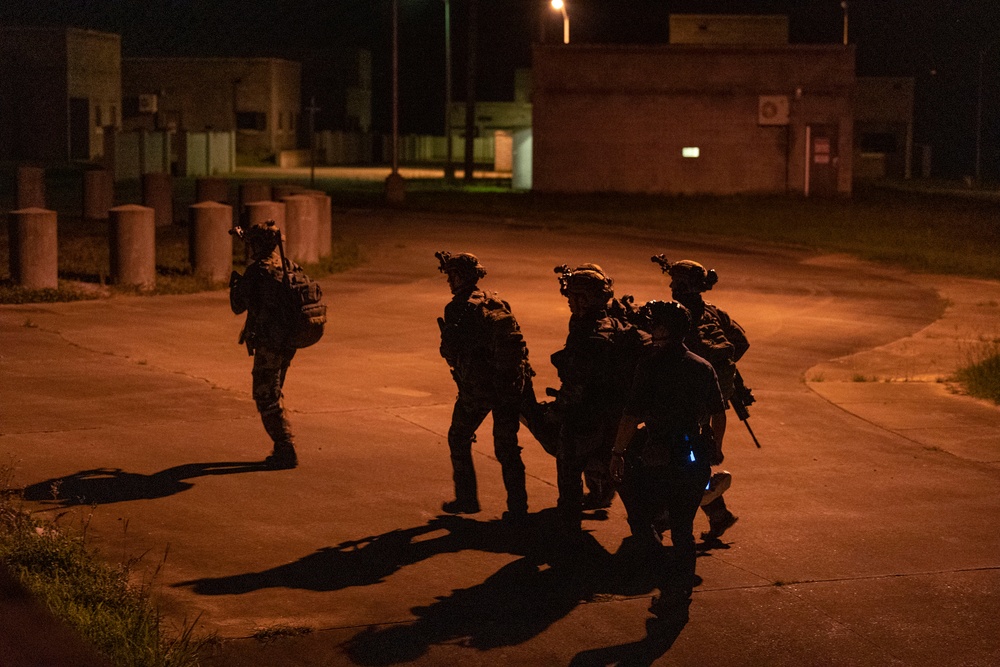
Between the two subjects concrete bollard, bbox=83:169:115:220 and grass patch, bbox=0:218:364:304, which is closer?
grass patch, bbox=0:218:364:304

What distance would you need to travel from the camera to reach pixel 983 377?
13508 mm

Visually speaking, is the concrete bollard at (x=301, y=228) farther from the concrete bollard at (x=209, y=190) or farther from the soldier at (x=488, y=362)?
the soldier at (x=488, y=362)

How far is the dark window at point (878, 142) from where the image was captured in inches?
2675

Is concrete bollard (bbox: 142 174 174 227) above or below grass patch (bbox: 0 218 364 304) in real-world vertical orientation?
above

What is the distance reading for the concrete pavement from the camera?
6.70 m

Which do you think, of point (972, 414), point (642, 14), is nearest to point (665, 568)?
point (972, 414)

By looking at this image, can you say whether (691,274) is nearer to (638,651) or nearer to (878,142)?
(638,651)

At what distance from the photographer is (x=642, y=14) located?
77062mm

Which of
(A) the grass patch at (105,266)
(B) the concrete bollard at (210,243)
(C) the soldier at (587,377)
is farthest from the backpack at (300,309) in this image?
(B) the concrete bollard at (210,243)

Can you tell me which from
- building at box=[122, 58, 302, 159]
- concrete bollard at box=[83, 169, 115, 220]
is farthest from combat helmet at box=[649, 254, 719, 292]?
building at box=[122, 58, 302, 159]

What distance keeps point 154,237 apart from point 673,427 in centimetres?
1561

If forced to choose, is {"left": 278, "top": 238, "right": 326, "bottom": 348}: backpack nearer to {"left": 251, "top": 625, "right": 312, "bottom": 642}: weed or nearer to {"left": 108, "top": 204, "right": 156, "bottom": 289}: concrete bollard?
{"left": 251, "top": 625, "right": 312, "bottom": 642}: weed

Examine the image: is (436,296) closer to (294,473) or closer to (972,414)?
(972,414)

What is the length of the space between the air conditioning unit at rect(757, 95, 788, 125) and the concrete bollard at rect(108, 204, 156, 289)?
98.8 feet
